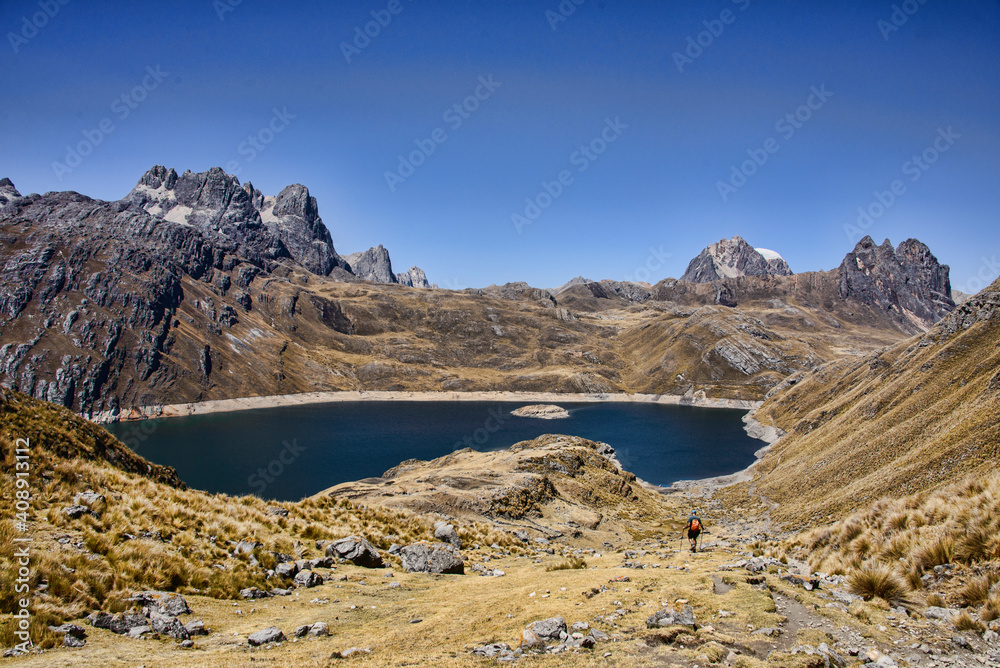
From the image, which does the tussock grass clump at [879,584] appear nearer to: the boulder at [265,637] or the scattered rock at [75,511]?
the boulder at [265,637]

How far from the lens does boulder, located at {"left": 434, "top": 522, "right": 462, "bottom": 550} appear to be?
28.4 meters

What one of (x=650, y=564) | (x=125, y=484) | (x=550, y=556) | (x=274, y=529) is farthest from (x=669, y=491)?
(x=125, y=484)

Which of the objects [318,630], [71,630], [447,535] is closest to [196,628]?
[71,630]

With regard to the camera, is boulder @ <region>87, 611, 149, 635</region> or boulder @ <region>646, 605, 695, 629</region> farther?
boulder @ <region>646, 605, 695, 629</region>

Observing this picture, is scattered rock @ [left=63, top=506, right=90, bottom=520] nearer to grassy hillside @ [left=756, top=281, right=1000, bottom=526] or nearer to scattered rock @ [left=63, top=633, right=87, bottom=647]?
scattered rock @ [left=63, top=633, right=87, bottom=647]

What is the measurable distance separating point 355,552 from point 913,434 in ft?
159

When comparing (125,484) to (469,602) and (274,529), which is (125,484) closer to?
(274,529)

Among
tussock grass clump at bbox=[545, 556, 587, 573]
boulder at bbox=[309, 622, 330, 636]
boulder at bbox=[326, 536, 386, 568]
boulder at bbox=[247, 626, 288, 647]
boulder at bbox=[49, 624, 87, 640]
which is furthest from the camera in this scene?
tussock grass clump at bbox=[545, 556, 587, 573]

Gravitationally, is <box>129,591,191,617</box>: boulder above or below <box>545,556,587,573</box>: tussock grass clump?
above

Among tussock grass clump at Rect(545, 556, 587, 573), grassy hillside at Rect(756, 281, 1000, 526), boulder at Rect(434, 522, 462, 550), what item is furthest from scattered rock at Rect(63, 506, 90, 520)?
grassy hillside at Rect(756, 281, 1000, 526)

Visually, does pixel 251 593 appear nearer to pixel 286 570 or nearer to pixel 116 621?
pixel 286 570

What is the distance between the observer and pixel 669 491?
8481 cm

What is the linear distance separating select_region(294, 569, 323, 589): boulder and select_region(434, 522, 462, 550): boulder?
12.0 m

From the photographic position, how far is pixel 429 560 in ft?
72.9
